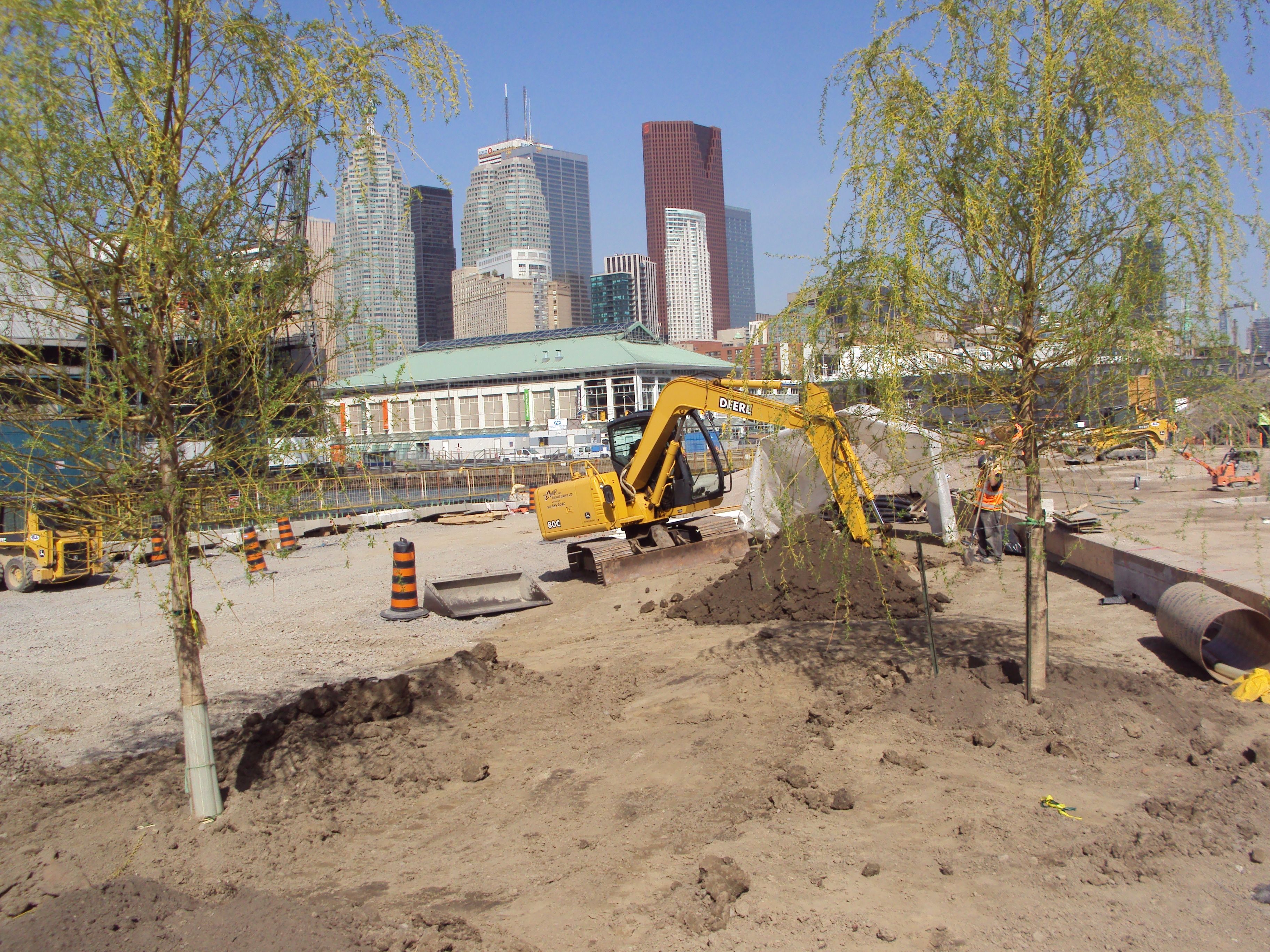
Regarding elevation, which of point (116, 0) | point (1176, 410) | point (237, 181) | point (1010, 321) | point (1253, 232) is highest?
point (116, 0)

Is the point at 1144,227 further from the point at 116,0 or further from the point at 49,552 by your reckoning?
the point at 49,552

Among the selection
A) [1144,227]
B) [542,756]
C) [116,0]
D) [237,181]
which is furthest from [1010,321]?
[116,0]

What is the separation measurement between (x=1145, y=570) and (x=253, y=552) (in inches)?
361

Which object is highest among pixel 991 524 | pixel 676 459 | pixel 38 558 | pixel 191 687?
pixel 676 459

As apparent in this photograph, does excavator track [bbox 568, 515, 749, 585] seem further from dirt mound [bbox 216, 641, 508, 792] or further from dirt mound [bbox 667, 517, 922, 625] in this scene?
dirt mound [bbox 216, 641, 508, 792]

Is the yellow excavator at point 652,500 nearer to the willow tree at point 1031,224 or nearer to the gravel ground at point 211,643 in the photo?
the gravel ground at point 211,643

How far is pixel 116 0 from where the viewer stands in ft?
15.7

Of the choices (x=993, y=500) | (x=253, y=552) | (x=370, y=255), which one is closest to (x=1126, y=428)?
(x=370, y=255)

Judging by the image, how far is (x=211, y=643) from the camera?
35.5 ft

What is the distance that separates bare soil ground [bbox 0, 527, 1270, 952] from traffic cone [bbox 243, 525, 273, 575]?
1361 mm

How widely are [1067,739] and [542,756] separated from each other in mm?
3715

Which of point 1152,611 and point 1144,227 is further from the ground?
point 1144,227

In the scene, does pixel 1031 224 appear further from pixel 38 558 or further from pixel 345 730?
pixel 38 558

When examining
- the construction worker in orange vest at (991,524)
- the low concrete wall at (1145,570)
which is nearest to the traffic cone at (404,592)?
the construction worker in orange vest at (991,524)
